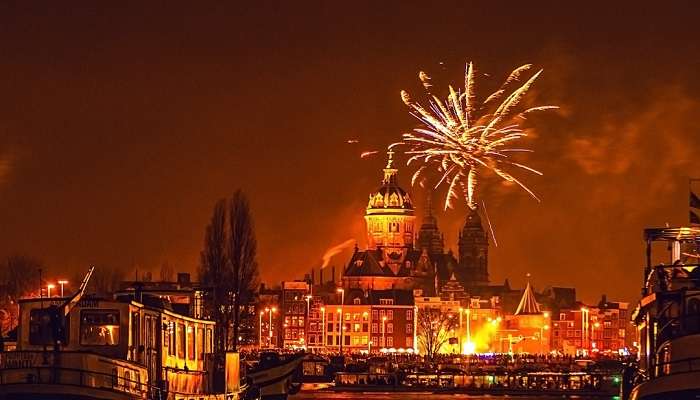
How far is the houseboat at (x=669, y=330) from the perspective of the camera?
114ft

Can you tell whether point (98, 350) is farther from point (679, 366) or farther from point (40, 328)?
point (679, 366)

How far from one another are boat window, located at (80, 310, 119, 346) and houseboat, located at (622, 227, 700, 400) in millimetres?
11661

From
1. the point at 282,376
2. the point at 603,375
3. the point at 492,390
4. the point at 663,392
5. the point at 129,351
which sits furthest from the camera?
the point at 603,375

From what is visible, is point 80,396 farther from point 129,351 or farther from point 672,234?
point 672,234

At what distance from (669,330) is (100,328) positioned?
1275cm

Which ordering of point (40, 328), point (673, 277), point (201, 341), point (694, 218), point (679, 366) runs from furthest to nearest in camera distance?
point (201, 341)
point (694, 218)
point (673, 277)
point (40, 328)
point (679, 366)

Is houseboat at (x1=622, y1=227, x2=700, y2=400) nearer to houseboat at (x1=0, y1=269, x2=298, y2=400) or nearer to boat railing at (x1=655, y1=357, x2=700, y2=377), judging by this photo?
boat railing at (x1=655, y1=357, x2=700, y2=377)

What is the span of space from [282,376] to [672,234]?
2259 centimetres

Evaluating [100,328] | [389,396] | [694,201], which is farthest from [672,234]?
[389,396]

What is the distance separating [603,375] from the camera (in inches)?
4026

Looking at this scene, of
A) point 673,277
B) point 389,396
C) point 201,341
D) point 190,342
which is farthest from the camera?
point 389,396

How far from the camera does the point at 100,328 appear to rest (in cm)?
4162

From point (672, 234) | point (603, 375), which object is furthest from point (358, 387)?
point (672, 234)

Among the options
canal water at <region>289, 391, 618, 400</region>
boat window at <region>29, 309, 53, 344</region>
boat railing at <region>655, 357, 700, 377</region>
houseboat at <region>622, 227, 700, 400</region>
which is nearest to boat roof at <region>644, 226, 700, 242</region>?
houseboat at <region>622, 227, 700, 400</region>
